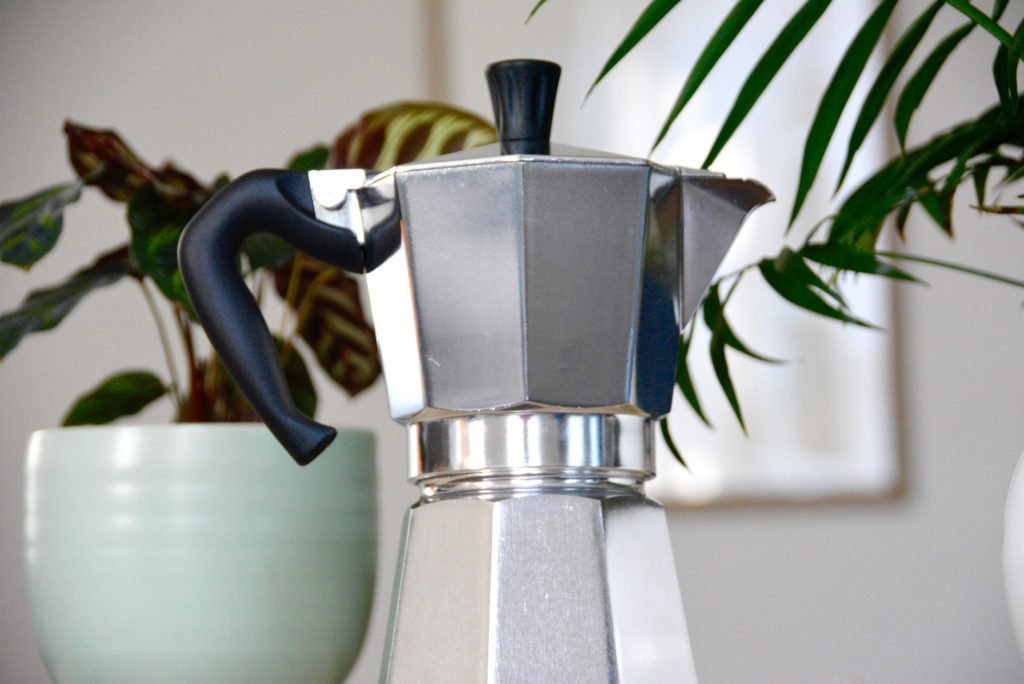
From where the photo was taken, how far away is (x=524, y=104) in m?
0.39

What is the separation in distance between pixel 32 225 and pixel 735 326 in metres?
0.69

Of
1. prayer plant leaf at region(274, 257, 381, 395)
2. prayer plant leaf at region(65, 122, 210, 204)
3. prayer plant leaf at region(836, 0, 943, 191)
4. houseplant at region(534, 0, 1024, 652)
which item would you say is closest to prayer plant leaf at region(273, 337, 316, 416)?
prayer plant leaf at region(274, 257, 381, 395)

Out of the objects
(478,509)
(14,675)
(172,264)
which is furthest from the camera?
(14,675)

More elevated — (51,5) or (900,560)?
(51,5)

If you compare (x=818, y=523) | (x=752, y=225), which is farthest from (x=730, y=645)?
(x=752, y=225)

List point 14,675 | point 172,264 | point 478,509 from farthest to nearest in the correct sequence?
1. point 14,675
2. point 172,264
3. point 478,509

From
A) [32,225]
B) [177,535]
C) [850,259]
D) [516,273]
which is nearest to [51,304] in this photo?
[32,225]

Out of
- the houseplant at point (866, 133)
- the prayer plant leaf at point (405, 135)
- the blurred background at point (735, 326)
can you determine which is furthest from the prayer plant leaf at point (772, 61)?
the blurred background at point (735, 326)

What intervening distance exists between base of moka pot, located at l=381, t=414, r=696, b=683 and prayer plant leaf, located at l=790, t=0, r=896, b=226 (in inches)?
6.1

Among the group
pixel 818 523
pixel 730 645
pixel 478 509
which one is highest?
pixel 478 509

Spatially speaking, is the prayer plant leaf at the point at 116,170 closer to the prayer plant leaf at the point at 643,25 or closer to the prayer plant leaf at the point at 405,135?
the prayer plant leaf at the point at 405,135

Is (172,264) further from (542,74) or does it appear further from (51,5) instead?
(51,5)

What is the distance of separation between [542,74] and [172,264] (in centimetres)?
24

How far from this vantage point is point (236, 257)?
38cm
